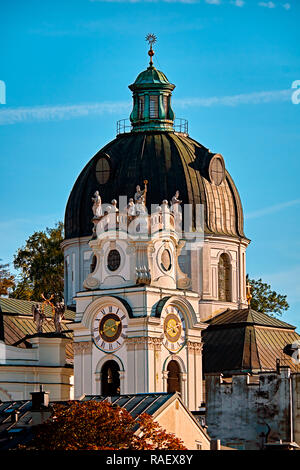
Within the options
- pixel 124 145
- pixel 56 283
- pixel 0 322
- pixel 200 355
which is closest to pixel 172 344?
pixel 200 355

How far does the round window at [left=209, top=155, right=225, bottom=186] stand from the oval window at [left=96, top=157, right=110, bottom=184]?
626 cm

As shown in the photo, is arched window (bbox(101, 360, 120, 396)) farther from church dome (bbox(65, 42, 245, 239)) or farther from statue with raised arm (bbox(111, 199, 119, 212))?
church dome (bbox(65, 42, 245, 239))

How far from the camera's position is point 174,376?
319 feet

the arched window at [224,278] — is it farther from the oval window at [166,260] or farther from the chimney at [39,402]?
the chimney at [39,402]

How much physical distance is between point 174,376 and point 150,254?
6.67m

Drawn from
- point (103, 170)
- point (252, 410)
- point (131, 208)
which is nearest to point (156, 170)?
point (103, 170)

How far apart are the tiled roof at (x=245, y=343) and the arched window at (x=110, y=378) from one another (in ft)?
21.0

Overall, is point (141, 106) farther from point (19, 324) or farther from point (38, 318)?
A: point (19, 324)

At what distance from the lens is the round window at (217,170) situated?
360ft

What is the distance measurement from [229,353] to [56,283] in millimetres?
29957

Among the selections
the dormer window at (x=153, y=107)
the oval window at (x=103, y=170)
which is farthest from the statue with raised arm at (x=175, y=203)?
the dormer window at (x=153, y=107)

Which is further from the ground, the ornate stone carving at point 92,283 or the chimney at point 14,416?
the ornate stone carving at point 92,283

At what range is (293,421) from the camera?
83.2 m
